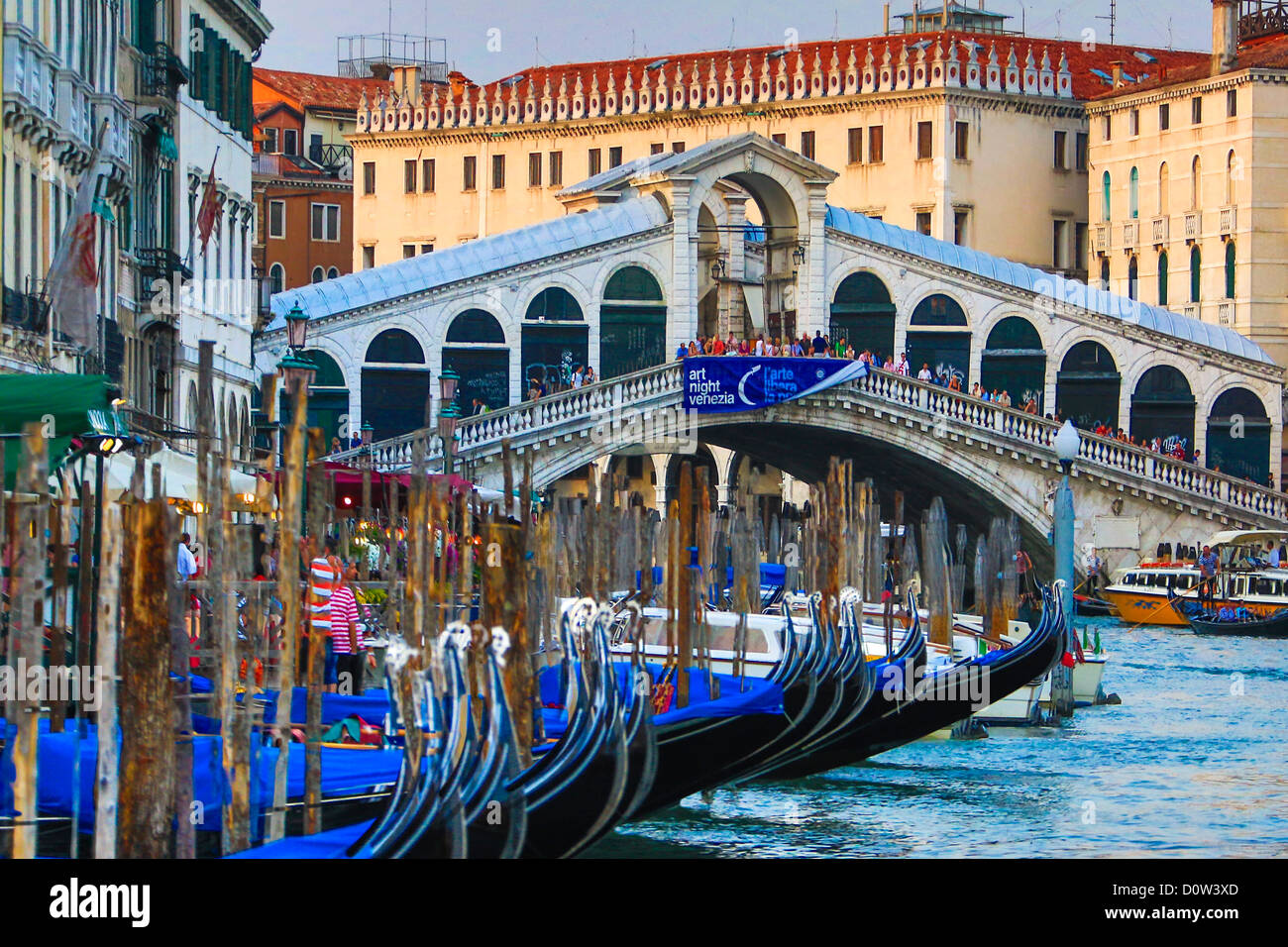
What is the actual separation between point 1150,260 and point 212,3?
20695 mm

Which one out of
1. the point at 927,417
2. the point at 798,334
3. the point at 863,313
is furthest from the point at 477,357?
the point at 927,417

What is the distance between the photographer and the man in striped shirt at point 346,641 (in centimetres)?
1446

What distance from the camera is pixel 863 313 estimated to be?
117ft

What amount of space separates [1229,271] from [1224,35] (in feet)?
11.5

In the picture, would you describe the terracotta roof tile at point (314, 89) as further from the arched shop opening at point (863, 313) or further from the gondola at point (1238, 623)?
the gondola at point (1238, 623)

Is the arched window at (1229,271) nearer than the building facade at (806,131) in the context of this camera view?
Yes

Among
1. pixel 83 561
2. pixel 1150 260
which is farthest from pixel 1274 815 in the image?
pixel 1150 260

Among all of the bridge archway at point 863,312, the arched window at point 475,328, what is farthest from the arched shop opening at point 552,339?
the bridge archway at point 863,312

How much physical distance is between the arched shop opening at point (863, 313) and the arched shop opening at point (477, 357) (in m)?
4.63

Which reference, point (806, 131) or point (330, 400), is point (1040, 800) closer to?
point (330, 400)

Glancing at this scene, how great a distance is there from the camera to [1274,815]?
1655 centimetres

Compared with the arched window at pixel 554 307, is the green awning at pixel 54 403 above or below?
below

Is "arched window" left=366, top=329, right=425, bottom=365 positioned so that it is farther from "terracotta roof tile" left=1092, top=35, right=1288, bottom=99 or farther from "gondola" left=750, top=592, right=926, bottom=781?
"gondola" left=750, top=592, right=926, bottom=781
